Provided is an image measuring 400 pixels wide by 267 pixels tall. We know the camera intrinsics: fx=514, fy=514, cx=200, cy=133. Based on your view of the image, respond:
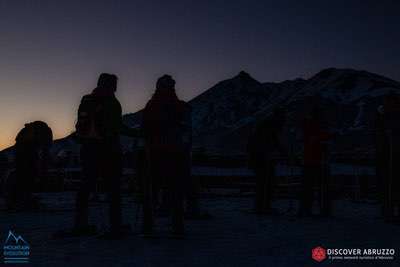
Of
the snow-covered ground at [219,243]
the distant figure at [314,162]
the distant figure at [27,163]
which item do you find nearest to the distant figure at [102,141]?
the snow-covered ground at [219,243]

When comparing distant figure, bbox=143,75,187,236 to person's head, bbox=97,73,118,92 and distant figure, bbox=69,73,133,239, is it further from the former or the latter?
person's head, bbox=97,73,118,92

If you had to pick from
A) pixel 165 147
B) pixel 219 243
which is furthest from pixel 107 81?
pixel 219 243

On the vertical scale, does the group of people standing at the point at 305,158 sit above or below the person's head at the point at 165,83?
below

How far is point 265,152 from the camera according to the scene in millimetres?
9703

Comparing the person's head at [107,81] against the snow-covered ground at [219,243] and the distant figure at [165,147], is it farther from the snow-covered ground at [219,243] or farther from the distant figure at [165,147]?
the snow-covered ground at [219,243]

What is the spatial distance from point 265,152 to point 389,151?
2.28m

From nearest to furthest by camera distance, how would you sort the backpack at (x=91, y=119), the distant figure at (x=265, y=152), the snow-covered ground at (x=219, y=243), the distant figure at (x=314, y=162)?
the snow-covered ground at (x=219, y=243)
the backpack at (x=91, y=119)
the distant figure at (x=314, y=162)
the distant figure at (x=265, y=152)

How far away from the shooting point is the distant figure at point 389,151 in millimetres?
8211

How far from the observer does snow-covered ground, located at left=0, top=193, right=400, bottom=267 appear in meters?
4.38

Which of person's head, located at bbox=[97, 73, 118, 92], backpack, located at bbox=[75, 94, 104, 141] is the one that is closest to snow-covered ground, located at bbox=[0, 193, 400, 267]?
backpack, located at bbox=[75, 94, 104, 141]

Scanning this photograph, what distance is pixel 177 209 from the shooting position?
605 centimetres

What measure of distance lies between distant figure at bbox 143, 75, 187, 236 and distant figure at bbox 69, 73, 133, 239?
0.31 metres

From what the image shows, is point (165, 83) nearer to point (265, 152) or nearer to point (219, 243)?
point (219, 243)

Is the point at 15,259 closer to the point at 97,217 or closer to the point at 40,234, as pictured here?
the point at 40,234
